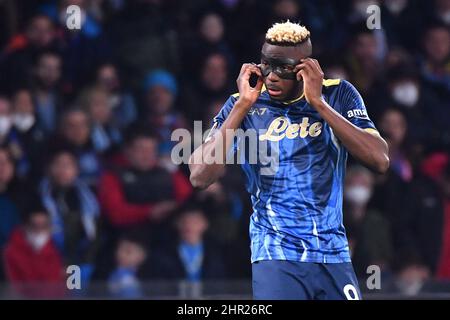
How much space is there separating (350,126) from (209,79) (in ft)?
15.8

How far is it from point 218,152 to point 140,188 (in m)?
3.87

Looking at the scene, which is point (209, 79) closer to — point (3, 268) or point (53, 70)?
point (53, 70)

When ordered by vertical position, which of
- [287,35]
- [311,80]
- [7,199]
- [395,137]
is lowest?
[311,80]

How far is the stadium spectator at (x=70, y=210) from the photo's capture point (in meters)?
8.48

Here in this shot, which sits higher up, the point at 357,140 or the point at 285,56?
the point at 285,56

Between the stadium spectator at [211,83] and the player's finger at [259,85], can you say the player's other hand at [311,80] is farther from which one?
the stadium spectator at [211,83]

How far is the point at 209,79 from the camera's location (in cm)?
951

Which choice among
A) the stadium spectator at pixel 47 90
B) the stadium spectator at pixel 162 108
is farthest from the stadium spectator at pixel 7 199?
the stadium spectator at pixel 162 108

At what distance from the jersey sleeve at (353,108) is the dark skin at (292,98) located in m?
0.09

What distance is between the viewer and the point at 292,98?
16.5 ft

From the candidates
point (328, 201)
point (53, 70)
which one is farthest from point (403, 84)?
point (328, 201)

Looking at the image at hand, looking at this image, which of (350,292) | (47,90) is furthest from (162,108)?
(350,292)

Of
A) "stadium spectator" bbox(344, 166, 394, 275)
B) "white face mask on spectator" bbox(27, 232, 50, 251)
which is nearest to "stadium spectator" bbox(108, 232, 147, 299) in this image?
"white face mask on spectator" bbox(27, 232, 50, 251)

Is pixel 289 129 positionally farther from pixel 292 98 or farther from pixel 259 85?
pixel 259 85
